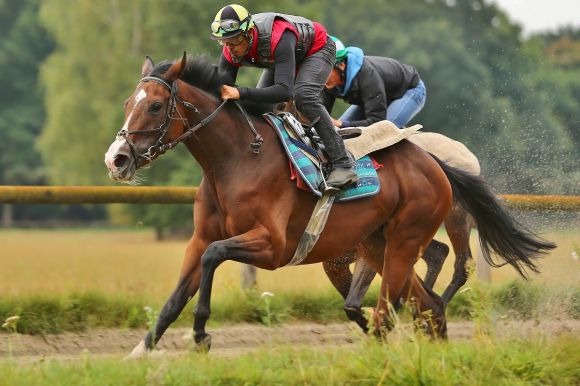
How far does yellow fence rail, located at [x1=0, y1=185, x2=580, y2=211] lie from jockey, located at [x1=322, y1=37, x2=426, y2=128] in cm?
121

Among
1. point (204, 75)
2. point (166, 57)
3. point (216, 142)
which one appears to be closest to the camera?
point (216, 142)

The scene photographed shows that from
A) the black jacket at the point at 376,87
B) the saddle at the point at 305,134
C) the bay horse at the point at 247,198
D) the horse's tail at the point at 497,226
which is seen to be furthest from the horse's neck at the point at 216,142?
the horse's tail at the point at 497,226

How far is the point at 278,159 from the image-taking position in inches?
275

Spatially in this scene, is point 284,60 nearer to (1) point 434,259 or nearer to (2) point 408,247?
(2) point 408,247

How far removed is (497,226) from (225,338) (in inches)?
96.5

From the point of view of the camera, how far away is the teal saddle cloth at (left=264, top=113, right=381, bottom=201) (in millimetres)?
6984

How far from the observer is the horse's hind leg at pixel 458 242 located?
9125 millimetres

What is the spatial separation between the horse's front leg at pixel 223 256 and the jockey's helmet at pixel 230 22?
1.35 m

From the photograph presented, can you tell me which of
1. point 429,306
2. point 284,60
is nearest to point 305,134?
point 284,60

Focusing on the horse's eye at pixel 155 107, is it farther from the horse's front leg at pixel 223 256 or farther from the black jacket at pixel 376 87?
the black jacket at pixel 376 87

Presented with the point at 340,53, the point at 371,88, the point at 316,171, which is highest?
the point at 340,53

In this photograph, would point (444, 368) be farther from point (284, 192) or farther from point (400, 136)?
point (400, 136)

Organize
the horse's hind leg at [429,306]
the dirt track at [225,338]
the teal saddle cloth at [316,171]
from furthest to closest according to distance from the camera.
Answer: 1. the horse's hind leg at [429,306]
2. the dirt track at [225,338]
3. the teal saddle cloth at [316,171]

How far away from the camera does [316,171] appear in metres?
7.08
